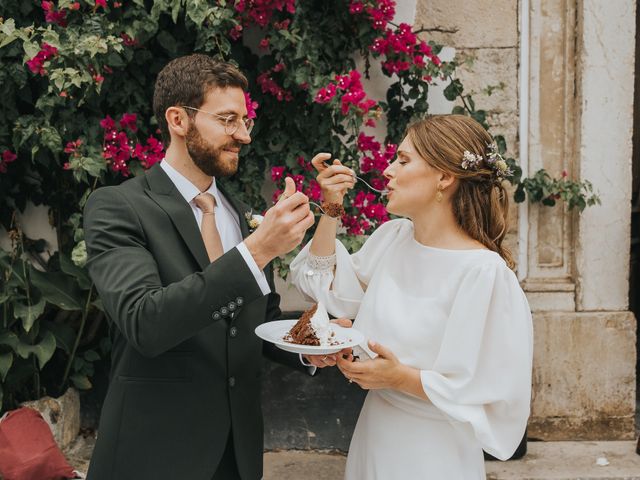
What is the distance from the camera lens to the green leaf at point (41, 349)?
11.9ft

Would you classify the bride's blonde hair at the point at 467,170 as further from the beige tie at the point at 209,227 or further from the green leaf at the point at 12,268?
the green leaf at the point at 12,268

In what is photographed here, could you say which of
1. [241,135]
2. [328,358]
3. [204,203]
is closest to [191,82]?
[241,135]

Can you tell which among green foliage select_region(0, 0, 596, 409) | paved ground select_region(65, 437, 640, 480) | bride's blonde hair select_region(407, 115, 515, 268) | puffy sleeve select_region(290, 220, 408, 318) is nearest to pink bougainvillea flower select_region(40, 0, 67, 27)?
green foliage select_region(0, 0, 596, 409)

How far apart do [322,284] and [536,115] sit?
2.47m

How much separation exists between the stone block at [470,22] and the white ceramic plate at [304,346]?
265cm

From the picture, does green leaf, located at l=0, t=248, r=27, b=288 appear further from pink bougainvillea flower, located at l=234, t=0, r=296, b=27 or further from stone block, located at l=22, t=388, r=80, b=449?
pink bougainvillea flower, located at l=234, t=0, r=296, b=27

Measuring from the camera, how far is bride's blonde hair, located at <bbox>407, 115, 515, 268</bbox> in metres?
2.21

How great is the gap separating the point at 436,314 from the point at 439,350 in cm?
11

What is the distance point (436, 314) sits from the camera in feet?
7.00

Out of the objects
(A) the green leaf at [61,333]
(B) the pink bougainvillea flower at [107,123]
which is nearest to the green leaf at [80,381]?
(A) the green leaf at [61,333]

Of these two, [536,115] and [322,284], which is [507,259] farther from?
[536,115]

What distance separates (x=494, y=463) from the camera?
160 inches

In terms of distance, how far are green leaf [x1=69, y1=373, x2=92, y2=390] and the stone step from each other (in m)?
1.14

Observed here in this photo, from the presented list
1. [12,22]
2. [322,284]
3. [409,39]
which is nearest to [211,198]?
[322,284]
